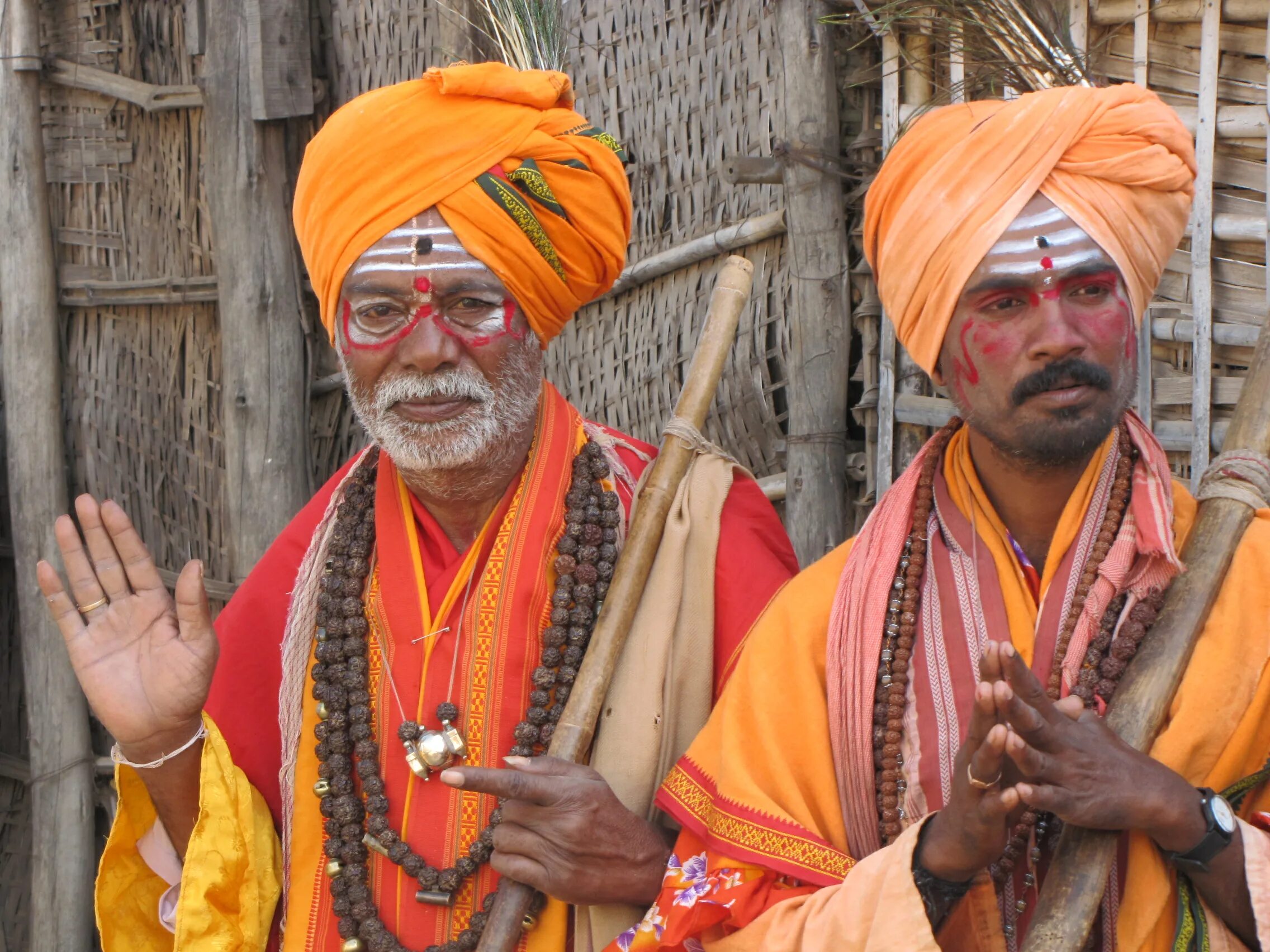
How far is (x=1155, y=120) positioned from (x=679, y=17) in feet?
6.30

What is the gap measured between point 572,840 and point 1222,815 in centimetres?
114

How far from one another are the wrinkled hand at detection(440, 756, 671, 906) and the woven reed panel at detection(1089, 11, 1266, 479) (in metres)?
1.47

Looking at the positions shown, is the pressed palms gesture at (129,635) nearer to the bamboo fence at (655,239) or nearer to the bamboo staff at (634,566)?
the bamboo staff at (634,566)

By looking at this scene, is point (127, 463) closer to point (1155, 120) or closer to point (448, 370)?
point (448, 370)

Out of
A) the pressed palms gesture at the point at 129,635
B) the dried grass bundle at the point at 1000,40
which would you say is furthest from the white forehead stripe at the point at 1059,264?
the pressed palms gesture at the point at 129,635

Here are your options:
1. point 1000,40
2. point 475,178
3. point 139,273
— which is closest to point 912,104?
point 1000,40

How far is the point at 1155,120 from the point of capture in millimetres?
2822

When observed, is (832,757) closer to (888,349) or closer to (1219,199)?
(888,349)

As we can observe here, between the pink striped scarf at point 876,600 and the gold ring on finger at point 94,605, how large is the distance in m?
1.44

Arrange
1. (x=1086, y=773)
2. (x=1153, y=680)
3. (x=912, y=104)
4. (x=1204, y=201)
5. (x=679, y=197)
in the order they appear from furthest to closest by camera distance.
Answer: (x=679, y=197)
(x=912, y=104)
(x=1204, y=201)
(x=1153, y=680)
(x=1086, y=773)

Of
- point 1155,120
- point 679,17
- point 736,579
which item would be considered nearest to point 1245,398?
point 1155,120

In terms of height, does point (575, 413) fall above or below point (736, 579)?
above

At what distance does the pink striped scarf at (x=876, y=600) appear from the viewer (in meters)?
2.71

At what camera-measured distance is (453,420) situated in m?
3.35
